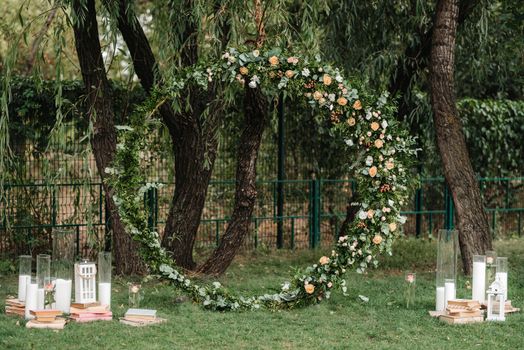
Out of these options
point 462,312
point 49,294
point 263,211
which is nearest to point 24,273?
point 49,294

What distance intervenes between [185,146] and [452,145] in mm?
3053

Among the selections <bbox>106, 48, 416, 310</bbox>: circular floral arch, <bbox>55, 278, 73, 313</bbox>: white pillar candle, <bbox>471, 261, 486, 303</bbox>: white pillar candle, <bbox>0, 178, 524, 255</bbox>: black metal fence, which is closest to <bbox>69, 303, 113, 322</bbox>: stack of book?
<bbox>55, 278, 73, 313</bbox>: white pillar candle

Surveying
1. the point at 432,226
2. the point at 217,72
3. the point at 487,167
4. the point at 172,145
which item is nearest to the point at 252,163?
the point at 172,145

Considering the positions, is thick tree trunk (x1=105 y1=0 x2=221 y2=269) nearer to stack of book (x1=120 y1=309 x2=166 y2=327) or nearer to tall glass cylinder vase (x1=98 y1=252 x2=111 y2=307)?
tall glass cylinder vase (x1=98 y1=252 x2=111 y2=307)

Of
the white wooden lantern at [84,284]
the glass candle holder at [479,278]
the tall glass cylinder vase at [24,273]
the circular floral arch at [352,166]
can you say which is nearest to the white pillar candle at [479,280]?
the glass candle holder at [479,278]

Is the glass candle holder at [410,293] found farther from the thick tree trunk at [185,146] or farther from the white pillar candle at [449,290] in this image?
the thick tree trunk at [185,146]

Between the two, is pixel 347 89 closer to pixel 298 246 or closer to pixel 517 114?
pixel 298 246

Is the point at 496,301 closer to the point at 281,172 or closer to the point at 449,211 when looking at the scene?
the point at 281,172

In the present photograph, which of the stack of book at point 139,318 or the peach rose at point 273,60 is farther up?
the peach rose at point 273,60

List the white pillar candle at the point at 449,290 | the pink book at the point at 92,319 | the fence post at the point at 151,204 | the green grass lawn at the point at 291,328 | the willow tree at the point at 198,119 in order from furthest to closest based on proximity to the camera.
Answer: the fence post at the point at 151,204
the willow tree at the point at 198,119
the white pillar candle at the point at 449,290
the pink book at the point at 92,319
the green grass lawn at the point at 291,328

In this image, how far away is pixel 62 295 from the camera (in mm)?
8594

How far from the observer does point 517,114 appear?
15625 millimetres

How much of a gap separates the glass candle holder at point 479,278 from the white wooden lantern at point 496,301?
0.78ft

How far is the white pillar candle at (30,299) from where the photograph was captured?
27.5 ft
